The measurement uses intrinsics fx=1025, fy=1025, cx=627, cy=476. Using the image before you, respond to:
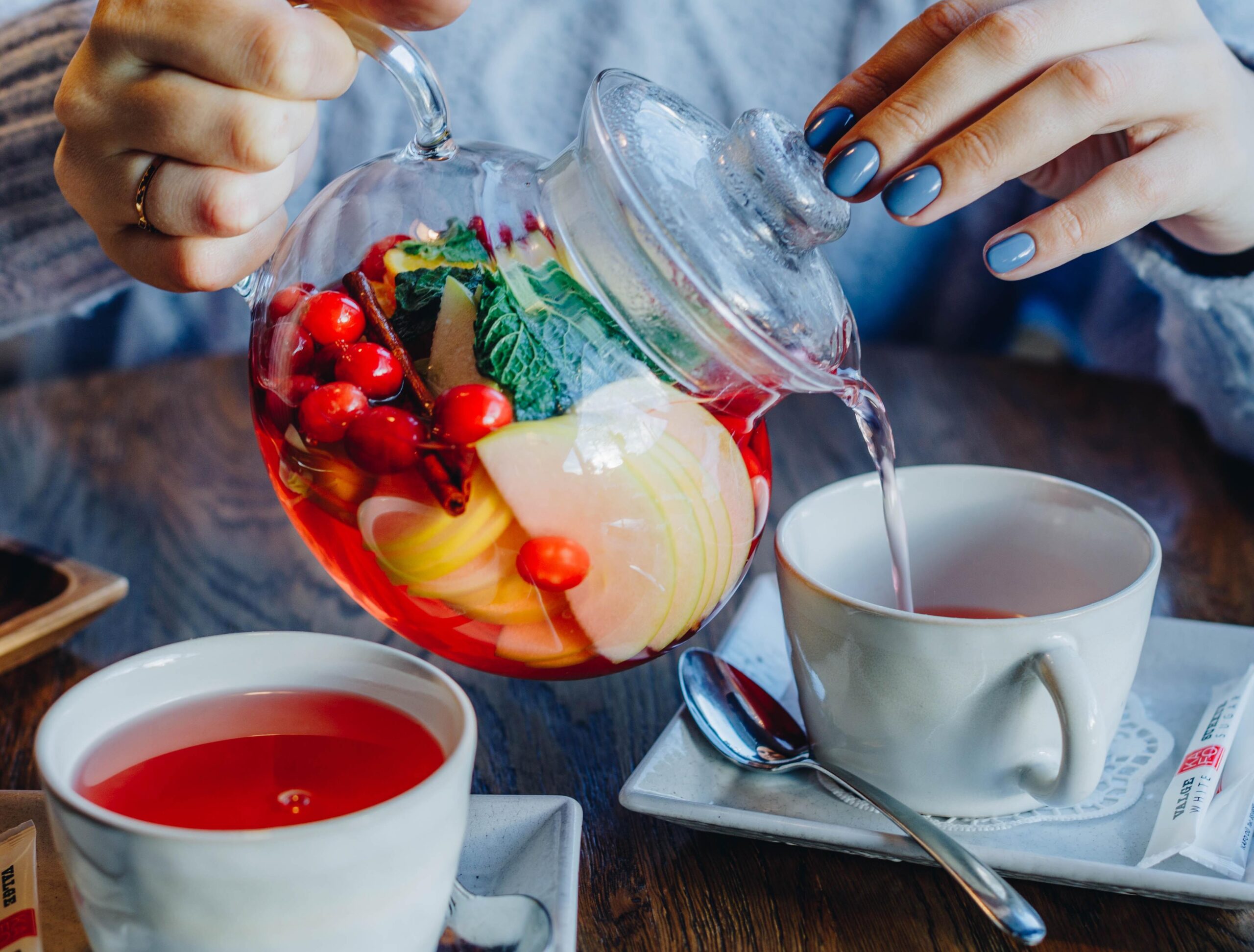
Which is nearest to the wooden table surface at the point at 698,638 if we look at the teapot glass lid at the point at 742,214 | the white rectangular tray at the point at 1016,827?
the white rectangular tray at the point at 1016,827

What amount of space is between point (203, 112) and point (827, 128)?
0.32 meters

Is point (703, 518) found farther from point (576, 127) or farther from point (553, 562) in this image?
point (576, 127)

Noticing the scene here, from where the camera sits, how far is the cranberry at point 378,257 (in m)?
0.46

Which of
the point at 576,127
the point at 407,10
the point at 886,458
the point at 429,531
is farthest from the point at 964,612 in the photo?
the point at 576,127

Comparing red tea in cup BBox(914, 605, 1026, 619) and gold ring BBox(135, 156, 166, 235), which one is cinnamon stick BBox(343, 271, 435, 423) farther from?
red tea in cup BBox(914, 605, 1026, 619)

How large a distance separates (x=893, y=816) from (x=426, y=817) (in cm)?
23

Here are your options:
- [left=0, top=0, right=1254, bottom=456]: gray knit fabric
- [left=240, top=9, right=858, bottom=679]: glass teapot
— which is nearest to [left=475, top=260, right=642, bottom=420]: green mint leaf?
[left=240, top=9, right=858, bottom=679]: glass teapot

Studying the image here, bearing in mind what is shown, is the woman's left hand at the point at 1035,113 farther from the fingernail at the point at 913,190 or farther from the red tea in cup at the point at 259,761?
the red tea in cup at the point at 259,761

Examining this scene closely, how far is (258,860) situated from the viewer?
0.96ft

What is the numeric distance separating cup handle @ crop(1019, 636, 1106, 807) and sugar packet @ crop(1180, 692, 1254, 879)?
0.05m

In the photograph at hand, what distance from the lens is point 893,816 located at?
452 mm

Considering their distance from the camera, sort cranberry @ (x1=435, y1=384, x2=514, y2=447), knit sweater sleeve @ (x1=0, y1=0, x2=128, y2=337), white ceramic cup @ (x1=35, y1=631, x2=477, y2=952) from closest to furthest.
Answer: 1. white ceramic cup @ (x1=35, y1=631, x2=477, y2=952)
2. cranberry @ (x1=435, y1=384, x2=514, y2=447)
3. knit sweater sleeve @ (x1=0, y1=0, x2=128, y2=337)

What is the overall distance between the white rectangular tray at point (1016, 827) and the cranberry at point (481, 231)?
0.83 feet

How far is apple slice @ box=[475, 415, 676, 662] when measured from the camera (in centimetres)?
40
